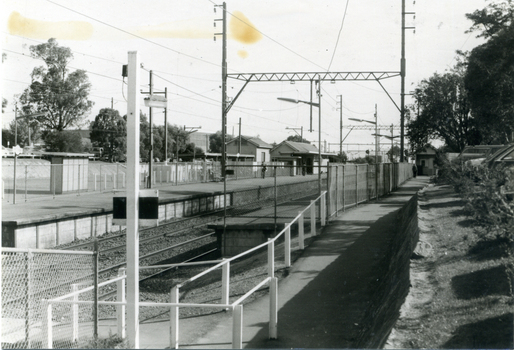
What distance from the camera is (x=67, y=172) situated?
29.2 m

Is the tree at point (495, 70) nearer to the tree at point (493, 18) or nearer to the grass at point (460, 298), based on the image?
the tree at point (493, 18)

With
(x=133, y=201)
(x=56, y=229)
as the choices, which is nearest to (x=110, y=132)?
(x=56, y=229)

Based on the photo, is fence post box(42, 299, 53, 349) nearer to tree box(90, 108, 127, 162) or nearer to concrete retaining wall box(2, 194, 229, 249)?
concrete retaining wall box(2, 194, 229, 249)

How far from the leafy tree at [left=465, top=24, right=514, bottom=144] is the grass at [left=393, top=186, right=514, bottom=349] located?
11.9 m

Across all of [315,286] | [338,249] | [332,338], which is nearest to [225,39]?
[338,249]

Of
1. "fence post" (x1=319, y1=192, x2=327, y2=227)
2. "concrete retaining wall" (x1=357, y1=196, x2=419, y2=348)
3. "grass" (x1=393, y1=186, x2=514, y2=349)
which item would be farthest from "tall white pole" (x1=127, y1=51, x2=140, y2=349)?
"fence post" (x1=319, y1=192, x2=327, y2=227)

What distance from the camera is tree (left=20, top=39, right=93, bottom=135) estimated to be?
149ft

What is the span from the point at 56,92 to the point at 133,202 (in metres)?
48.2

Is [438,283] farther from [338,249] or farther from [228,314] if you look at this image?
[338,249]

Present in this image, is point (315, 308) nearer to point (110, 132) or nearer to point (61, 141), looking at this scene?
point (61, 141)

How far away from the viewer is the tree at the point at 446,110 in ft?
133

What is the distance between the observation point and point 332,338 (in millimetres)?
8016

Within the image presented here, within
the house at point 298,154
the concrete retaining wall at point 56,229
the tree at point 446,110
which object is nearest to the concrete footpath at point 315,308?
the concrete retaining wall at point 56,229

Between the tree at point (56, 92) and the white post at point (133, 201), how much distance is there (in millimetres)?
41094
